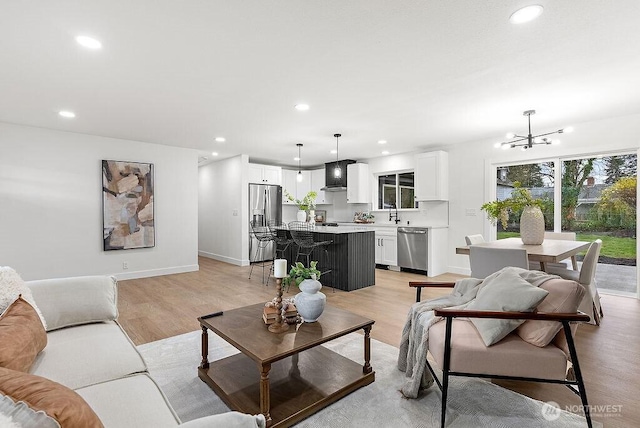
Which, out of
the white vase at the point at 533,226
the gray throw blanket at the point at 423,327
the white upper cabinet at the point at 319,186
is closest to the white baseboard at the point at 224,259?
the white upper cabinet at the point at 319,186

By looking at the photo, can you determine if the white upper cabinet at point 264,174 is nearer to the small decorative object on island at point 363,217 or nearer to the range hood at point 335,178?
the range hood at point 335,178

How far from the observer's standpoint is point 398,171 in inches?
268

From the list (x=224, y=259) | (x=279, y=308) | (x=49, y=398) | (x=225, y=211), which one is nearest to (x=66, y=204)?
(x=225, y=211)

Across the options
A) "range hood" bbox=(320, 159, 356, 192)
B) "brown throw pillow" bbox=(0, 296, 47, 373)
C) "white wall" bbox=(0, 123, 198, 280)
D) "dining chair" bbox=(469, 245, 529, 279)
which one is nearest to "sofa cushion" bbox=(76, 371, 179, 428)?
"brown throw pillow" bbox=(0, 296, 47, 373)

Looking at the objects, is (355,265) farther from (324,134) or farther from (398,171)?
(398,171)

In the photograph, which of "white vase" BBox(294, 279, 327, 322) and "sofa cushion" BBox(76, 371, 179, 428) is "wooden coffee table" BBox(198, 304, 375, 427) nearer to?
"white vase" BBox(294, 279, 327, 322)

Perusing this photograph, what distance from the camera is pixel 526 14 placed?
199 cm

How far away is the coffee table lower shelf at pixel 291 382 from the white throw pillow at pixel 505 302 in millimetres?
827

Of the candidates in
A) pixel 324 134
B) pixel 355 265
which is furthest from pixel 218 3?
pixel 355 265

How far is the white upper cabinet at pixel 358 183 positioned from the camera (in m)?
7.15

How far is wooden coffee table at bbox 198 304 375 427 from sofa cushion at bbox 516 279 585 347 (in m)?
0.90

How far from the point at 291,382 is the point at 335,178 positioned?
5.87m

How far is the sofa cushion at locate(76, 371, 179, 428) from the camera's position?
3.66 feet

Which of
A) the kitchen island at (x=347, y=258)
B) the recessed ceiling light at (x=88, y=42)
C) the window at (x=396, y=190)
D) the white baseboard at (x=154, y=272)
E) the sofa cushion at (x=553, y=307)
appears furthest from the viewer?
the window at (x=396, y=190)
